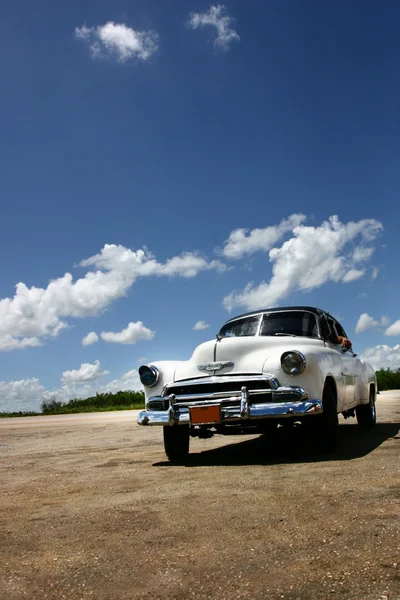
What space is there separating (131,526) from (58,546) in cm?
53

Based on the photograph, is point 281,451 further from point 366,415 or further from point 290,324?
point 366,415

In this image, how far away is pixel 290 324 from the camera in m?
7.45

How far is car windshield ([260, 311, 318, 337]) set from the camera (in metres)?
7.32

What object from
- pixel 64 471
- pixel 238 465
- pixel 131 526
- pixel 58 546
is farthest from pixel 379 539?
pixel 64 471

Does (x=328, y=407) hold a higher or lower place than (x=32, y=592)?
higher

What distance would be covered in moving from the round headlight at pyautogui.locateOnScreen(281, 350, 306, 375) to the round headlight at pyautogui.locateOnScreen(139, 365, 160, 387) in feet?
5.38

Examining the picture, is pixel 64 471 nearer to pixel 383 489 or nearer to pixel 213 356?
pixel 213 356

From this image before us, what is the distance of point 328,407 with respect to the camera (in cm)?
616

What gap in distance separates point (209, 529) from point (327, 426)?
312 centimetres

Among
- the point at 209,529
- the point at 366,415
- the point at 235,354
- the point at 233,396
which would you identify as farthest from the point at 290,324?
the point at 209,529

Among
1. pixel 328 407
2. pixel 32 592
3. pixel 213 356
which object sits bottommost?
pixel 32 592

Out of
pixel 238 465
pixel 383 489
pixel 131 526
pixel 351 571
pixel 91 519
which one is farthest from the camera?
pixel 238 465

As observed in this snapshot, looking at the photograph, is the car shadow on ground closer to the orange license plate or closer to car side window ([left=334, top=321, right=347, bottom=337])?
the orange license plate

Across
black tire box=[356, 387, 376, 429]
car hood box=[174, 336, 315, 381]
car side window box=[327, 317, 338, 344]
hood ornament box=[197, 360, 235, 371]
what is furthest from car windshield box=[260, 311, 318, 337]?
black tire box=[356, 387, 376, 429]
